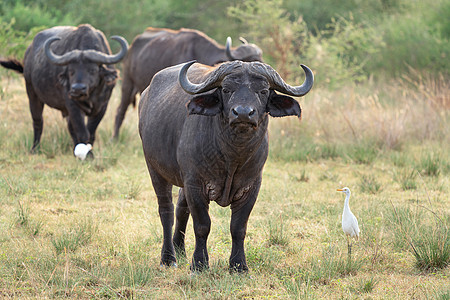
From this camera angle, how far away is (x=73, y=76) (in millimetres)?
→ 9812

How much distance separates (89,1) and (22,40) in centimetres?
927

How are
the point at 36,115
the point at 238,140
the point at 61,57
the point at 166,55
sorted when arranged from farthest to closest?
the point at 166,55, the point at 36,115, the point at 61,57, the point at 238,140

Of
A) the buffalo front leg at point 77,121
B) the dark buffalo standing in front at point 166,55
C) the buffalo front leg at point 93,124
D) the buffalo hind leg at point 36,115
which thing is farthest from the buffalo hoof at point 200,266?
the dark buffalo standing in front at point 166,55

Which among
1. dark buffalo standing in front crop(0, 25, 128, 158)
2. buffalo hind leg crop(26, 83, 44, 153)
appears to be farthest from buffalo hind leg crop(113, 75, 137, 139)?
buffalo hind leg crop(26, 83, 44, 153)

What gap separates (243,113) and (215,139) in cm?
59

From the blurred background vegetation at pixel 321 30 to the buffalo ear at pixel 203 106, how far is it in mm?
9589

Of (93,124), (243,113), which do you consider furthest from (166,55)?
(243,113)

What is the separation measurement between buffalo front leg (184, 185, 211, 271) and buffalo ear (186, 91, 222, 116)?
24.1 inches

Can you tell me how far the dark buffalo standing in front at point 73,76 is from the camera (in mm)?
9867

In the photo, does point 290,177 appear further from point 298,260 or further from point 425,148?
point 298,260

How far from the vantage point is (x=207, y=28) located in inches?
1097

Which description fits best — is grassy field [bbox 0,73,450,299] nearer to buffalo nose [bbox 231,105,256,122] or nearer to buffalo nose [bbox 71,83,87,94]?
buffalo nose [bbox 71,83,87,94]

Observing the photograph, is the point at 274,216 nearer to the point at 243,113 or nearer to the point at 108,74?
the point at 243,113

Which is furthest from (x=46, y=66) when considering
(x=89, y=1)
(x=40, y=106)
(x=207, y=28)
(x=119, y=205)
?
(x=207, y=28)
